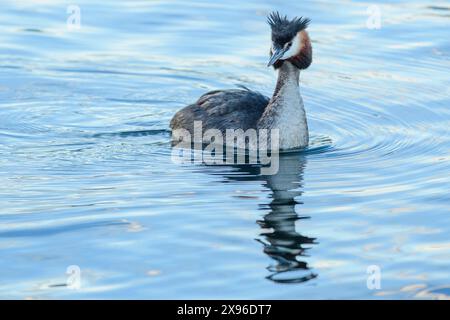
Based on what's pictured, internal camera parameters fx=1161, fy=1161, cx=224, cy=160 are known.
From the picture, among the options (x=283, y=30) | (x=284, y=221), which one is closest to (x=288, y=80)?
(x=283, y=30)

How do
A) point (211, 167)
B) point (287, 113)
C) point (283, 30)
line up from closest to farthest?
point (211, 167), point (283, 30), point (287, 113)

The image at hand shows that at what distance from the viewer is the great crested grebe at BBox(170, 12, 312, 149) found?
12602mm

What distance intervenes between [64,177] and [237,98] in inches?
104

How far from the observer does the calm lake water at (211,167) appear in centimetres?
899

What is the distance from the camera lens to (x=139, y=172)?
11703mm

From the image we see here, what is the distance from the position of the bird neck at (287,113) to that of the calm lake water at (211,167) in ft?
0.74

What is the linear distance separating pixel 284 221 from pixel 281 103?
283cm

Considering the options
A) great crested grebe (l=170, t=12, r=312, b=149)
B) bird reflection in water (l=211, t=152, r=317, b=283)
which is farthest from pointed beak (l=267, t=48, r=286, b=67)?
bird reflection in water (l=211, t=152, r=317, b=283)

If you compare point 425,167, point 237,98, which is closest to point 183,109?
point 237,98

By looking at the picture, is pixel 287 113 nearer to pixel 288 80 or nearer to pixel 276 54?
pixel 288 80

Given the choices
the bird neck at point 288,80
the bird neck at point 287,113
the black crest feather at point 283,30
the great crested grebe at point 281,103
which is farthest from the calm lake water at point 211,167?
the black crest feather at point 283,30

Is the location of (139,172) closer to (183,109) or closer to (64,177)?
(64,177)

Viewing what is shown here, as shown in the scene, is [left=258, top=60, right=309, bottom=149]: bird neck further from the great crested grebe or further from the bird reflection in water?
the bird reflection in water

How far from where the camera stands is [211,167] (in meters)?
12.0
